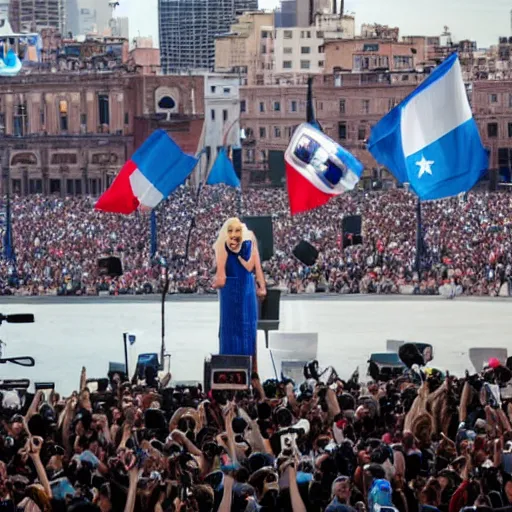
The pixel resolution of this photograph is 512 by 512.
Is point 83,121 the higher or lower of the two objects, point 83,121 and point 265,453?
the higher

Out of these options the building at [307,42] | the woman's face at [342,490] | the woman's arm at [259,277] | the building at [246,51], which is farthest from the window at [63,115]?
the woman's face at [342,490]

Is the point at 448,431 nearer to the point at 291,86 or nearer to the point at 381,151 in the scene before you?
the point at 381,151

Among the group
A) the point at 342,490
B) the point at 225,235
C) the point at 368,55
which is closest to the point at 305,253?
the point at 225,235

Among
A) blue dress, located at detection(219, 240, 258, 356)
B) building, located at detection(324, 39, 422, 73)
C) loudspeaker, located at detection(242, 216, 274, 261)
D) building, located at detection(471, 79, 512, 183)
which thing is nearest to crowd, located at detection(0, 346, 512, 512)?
blue dress, located at detection(219, 240, 258, 356)

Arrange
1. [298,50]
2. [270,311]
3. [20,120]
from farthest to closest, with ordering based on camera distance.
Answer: [298,50], [20,120], [270,311]

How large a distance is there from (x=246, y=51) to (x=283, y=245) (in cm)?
4834

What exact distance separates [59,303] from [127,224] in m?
13.2

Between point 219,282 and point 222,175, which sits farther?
point 222,175

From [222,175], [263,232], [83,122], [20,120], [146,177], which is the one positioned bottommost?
[263,232]

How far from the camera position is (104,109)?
3152 inches

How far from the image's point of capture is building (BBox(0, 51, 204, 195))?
259ft

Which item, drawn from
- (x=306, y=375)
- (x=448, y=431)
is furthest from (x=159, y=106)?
→ (x=448, y=431)

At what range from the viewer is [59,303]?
41.7 meters

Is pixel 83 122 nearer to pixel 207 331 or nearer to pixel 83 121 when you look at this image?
pixel 83 121
